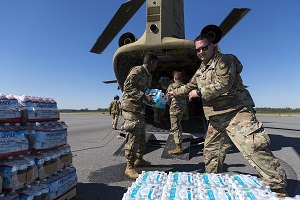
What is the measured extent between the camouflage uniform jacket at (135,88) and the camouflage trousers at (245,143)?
1412 mm

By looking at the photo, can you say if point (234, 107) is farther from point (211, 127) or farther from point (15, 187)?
point (15, 187)

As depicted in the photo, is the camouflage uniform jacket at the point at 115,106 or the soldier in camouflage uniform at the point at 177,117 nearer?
the soldier in camouflage uniform at the point at 177,117

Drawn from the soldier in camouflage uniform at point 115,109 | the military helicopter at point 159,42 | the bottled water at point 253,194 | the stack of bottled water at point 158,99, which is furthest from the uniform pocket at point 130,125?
the soldier in camouflage uniform at point 115,109

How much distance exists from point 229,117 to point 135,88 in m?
1.73

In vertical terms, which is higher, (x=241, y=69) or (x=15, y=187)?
(x=241, y=69)

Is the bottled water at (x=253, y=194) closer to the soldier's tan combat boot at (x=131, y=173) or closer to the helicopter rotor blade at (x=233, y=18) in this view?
the soldier's tan combat boot at (x=131, y=173)

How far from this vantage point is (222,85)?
2.69 meters

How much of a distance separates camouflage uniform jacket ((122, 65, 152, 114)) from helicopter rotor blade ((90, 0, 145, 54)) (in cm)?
356

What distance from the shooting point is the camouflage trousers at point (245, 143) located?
238 centimetres

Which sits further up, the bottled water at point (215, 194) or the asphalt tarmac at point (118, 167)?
the bottled water at point (215, 194)

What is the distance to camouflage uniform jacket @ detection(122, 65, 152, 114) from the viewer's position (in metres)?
3.90

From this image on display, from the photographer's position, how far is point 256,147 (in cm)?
245

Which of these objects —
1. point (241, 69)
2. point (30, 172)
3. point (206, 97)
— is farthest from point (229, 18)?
point (30, 172)

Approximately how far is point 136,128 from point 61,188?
1.61 metres
